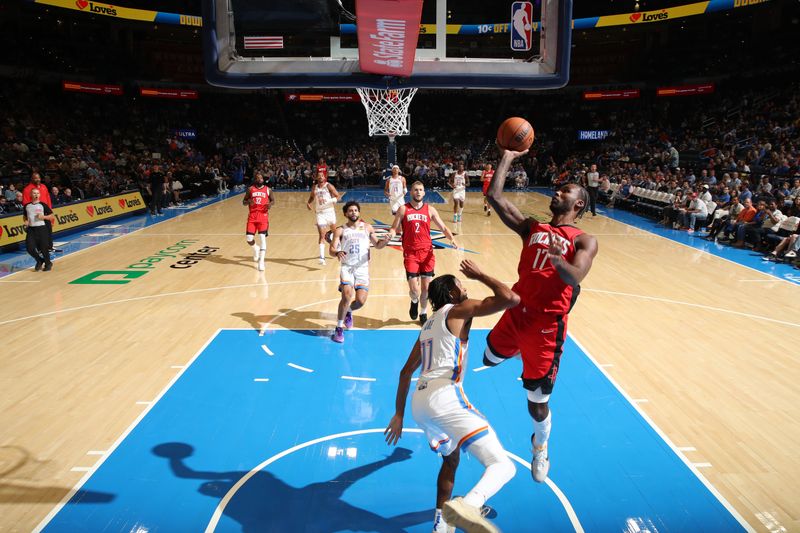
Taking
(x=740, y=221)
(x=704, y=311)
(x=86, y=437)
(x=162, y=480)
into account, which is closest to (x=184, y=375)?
(x=86, y=437)

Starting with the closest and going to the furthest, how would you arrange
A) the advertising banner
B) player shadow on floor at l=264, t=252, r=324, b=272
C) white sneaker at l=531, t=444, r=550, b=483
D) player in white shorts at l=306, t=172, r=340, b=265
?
white sneaker at l=531, t=444, r=550, b=483
player in white shorts at l=306, t=172, r=340, b=265
player shadow on floor at l=264, t=252, r=324, b=272
the advertising banner

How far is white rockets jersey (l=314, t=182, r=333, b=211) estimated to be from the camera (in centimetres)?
1080

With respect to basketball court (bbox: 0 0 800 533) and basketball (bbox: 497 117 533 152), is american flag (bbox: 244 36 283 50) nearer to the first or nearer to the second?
basketball court (bbox: 0 0 800 533)

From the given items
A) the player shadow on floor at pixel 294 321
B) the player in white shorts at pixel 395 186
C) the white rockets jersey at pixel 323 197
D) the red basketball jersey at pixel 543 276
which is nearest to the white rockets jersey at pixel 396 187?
the player in white shorts at pixel 395 186

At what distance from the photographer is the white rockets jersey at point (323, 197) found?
35.4 ft

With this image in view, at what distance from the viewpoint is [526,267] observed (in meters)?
3.83

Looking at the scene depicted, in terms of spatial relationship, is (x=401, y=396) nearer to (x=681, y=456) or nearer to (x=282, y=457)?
(x=282, y=457)

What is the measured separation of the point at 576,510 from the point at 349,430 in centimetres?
193

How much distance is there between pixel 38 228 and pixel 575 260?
10.1m

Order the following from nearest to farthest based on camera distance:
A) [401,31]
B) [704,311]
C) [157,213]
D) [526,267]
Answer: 1. [526,267]
2. [401,31]
3. [704,311]
4. [157,213]

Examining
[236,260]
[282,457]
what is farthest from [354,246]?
[236,260]

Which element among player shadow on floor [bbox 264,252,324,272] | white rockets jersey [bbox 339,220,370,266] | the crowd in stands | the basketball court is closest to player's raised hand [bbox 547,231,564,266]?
the basketball court

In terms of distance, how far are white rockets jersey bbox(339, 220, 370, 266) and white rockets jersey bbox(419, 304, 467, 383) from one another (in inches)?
140

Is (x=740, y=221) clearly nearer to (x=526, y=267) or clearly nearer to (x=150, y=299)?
(x=526, y=267)
